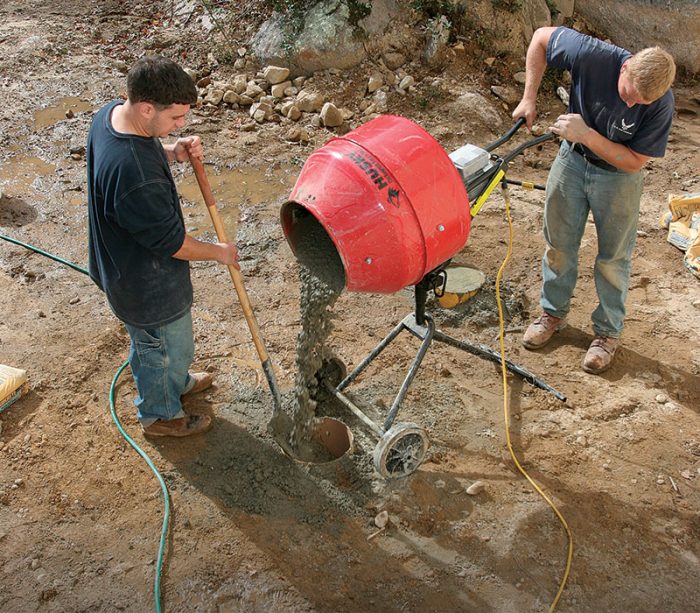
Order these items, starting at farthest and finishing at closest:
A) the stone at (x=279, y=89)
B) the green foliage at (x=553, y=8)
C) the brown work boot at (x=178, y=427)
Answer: the green foliage at (x=553, y=8), the stone at (x=279, y=89), the brown work boot at (x=178, y=427)

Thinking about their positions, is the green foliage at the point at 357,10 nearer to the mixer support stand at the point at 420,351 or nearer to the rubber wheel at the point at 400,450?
the mixer support stand at the point at 420,351

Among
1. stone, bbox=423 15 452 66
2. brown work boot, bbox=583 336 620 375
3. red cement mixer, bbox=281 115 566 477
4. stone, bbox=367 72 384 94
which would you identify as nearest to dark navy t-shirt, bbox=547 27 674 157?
red cement mixer, bbox=281 115 566 477

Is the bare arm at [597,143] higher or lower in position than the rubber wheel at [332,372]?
higher

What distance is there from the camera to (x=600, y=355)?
12.1 feet

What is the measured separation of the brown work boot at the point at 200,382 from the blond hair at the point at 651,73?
2561mm

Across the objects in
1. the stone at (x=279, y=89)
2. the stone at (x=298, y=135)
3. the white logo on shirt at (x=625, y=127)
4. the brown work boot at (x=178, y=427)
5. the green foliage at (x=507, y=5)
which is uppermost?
the white logo on shirt at (x=625, y=127)

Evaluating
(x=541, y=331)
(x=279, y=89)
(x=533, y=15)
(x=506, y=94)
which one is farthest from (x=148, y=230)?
(x=533, y=15)

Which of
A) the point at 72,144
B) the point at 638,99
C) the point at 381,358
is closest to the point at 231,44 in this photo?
the point at 72,144

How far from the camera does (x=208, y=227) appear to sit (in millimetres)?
4980

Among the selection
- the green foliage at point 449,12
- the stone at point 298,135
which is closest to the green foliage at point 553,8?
the green foliage at point 449,12

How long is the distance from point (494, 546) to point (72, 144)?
16.8ft

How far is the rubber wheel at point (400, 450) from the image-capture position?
277 centimetres

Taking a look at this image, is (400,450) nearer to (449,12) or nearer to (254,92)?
(254,92)

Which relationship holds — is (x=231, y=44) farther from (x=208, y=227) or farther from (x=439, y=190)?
(x=439, y=190)
